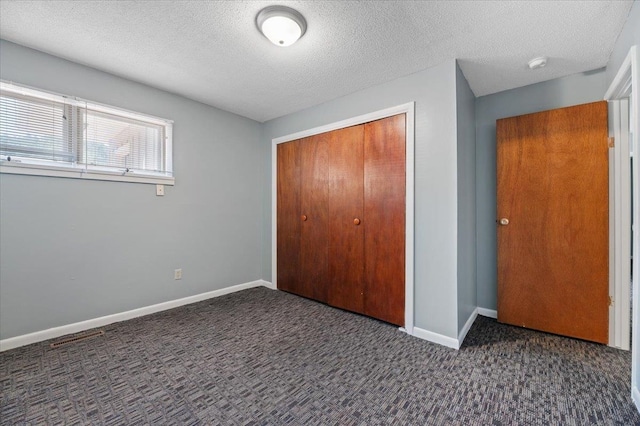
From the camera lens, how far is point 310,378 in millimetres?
1775

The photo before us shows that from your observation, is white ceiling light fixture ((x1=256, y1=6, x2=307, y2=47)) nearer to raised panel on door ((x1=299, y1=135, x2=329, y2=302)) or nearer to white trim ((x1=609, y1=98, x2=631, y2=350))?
raised panel on door ((x1=299, y1=135, x2=329, y2=302))

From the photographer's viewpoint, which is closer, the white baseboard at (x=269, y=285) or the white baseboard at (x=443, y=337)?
the white baseboard at (x=443, y=337)

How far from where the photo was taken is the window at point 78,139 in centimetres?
211

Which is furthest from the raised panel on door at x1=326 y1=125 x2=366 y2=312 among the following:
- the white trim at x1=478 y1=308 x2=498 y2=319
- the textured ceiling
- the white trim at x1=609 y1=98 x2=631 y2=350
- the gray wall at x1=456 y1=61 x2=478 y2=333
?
the white trim at x1=609 y1=98 x2=631 y2=350

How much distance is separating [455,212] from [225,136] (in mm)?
2858

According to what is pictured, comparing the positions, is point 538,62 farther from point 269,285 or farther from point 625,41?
point 269,285

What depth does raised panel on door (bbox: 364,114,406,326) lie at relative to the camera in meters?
2.53

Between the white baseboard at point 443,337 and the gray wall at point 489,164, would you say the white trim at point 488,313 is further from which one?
the white baseboard at point 443,337

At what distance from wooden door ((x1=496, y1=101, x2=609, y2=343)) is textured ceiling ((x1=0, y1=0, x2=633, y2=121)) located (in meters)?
0.54

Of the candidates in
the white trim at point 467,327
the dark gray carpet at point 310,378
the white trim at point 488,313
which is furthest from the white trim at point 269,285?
the white trim at point 488,313

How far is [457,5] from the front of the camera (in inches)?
64.4

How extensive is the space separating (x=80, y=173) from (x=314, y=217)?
228 centimetres

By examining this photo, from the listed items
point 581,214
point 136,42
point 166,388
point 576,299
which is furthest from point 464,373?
point 136,42

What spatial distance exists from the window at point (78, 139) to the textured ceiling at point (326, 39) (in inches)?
15.9
